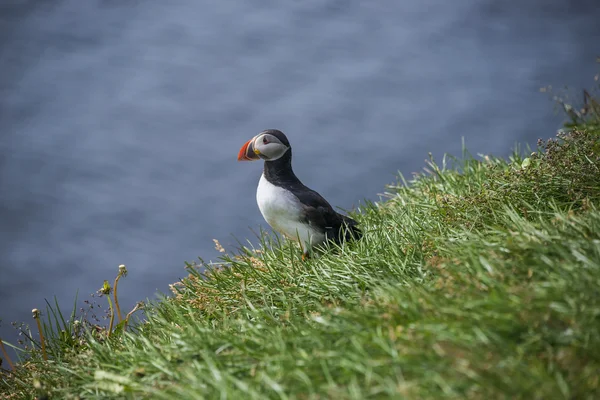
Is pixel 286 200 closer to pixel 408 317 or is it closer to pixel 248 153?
pixel 248 153

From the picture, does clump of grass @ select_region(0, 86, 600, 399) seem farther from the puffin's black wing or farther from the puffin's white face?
the puffin's white face

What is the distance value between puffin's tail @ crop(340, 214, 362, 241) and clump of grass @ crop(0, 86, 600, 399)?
0.08 meters

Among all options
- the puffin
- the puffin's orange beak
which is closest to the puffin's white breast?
the puffin

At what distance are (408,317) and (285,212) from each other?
5.45 ft

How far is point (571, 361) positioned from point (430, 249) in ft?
5.34

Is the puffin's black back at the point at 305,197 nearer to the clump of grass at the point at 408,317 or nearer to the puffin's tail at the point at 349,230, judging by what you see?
the puffin's tail at the point at 349,230

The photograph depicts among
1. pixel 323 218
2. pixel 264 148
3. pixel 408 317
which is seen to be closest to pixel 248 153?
pixel 264 148

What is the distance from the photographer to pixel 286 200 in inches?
166

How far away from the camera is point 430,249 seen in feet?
12.9

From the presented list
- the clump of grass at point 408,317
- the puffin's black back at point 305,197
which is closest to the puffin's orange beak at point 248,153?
the puffin's black back at point 305,197

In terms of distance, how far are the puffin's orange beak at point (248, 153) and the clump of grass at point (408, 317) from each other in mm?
727

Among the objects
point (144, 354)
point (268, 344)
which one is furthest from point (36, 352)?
point (268, 344)

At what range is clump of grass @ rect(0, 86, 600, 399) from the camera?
235 centimetres

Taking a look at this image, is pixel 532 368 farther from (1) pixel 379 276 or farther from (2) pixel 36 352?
(2) pixel 36 352
